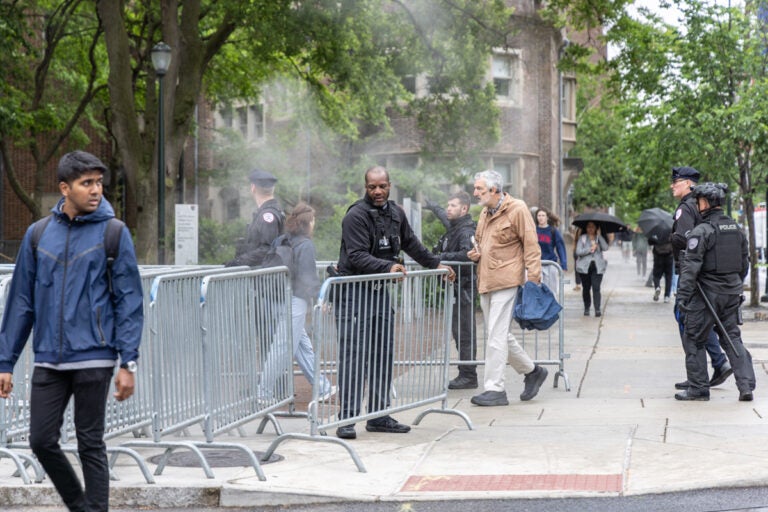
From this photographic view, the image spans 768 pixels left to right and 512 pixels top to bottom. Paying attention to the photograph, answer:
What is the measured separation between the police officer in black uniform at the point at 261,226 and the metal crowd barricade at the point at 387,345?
1.50 m

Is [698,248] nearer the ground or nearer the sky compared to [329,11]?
nearer the ground

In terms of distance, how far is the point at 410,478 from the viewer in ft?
22.4

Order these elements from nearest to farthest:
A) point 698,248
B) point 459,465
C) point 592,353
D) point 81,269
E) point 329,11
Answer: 1. point 81,269
2. point 459,465
3. point 698,248
4. point 592,353
5. point 329,11

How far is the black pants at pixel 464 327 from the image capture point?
10.7m

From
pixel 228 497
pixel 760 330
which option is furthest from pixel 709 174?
pixel 228 497

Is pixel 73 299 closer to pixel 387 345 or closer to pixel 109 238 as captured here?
pixel 109 238

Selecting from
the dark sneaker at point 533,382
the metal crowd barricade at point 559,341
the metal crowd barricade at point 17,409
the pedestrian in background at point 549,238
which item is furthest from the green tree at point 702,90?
the metal crowd barricade at point 17,409

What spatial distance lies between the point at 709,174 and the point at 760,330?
522 cm

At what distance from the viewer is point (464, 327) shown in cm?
1087

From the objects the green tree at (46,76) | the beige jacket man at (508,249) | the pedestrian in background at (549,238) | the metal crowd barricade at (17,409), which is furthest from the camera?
the green tree at (46,76)

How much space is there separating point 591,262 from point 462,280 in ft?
31.1

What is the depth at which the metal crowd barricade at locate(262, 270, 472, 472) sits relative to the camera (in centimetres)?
739

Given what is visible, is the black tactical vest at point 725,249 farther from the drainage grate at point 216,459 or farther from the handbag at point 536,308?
the drainage grate at point 216,459

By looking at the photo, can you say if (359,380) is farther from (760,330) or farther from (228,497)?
(760,330)
